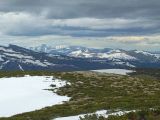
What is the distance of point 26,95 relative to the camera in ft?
176

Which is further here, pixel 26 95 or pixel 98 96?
pixel 26 95

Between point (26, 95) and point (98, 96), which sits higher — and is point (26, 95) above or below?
below

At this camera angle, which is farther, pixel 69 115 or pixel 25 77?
pixel 25 77

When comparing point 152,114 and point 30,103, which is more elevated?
point 152,114

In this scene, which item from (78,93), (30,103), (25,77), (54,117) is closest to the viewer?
(54,117)

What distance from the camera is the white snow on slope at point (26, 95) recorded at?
4446cm

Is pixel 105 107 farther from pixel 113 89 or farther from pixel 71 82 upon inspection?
pixel 71 82

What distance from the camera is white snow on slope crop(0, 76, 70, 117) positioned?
146 feet

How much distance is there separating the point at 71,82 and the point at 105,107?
28135 mm

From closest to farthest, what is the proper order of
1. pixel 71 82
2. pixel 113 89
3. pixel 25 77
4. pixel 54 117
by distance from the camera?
pixel 54 117
pixel 113 89
pixel 71 82
pixel 25 77

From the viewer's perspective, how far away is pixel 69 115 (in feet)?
107

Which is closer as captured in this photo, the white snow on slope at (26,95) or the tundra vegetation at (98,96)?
the tundra vegetation at (98,96)

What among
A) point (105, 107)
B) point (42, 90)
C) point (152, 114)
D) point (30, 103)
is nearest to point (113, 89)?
point (42, 90)

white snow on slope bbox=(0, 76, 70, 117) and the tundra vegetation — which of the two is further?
white snow on slope bbox=(0, 76, 70, 117)
